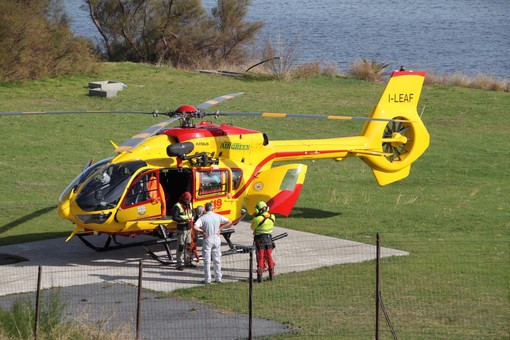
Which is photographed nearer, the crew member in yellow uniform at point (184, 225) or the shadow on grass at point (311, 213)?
the crew member in yellow uniform at point (184, 225)

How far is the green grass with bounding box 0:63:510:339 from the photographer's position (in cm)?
1688

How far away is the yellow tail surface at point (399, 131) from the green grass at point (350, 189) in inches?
45.1

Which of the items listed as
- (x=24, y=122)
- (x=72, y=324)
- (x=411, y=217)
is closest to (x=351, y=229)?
(x=411, y=217)

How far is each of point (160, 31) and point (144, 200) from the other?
32.9m

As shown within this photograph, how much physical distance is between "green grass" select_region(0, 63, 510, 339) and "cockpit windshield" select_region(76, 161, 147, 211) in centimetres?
272

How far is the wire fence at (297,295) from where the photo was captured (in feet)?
50.3

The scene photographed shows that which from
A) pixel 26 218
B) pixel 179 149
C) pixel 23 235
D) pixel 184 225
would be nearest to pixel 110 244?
pixel 23 235

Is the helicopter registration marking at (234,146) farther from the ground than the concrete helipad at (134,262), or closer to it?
farther from the ground

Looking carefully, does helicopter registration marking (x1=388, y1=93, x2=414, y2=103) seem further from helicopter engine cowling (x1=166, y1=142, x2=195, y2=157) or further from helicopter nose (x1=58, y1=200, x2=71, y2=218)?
helicopter nose (x1=58, y1=200, x2=71, y2=218)

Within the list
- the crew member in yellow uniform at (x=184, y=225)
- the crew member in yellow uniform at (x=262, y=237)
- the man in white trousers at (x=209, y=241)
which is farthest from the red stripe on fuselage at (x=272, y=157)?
the crew member in yellow uniform at (x=262, y=237)

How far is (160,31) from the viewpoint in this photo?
51781mm

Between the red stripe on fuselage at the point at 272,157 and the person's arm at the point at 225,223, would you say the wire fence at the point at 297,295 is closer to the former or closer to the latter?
the person's arm at the point at 225,223

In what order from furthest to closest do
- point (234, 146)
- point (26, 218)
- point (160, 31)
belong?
point (160, 31)
point (26, 218)
point (234, 146)

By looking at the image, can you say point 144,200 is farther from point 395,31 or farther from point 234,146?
point 395,31
